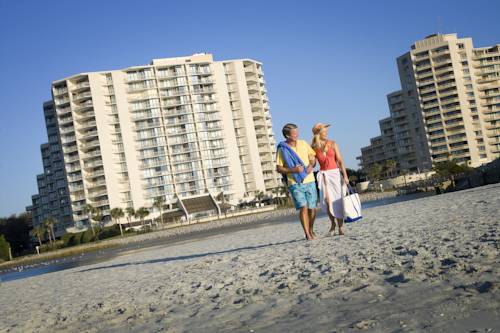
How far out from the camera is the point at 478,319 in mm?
3064

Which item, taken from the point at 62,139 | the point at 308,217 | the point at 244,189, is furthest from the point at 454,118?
the point at 308,217

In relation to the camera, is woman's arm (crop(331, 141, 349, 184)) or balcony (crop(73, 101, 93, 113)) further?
balcony (crop(73, 101, 93, 113))

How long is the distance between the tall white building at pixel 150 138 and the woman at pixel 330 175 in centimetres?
8328

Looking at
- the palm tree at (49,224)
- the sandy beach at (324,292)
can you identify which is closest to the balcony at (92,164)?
the palm tree at (49,224)

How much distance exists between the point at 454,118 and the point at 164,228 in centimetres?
6689

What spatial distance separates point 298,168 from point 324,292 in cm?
384

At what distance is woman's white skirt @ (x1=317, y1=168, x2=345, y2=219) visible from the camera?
343 inches

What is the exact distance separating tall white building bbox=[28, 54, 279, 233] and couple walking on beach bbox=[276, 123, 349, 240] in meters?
83.3

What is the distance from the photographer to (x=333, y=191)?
8.73 metres

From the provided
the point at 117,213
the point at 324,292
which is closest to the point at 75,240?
the point at 117,213

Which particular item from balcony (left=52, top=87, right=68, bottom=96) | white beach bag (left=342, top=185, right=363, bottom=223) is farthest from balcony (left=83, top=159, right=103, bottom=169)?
white beach bag (left=342, top=185, right=363, bottom=223)

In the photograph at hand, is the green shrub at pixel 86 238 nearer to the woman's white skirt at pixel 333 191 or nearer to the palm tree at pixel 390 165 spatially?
the palm tree at pixel 390 165

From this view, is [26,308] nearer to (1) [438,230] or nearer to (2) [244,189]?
(1) [438,230]

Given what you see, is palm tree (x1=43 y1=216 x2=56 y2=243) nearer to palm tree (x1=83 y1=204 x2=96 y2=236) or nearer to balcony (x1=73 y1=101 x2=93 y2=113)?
palm tree (x1=83 y1=204 x2=96 y2=236)
